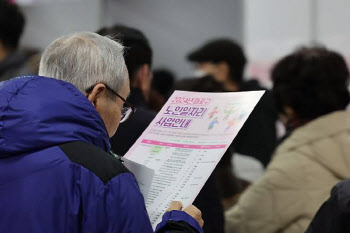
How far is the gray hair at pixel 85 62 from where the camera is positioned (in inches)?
65.9

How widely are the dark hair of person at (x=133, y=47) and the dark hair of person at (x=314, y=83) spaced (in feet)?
2.39

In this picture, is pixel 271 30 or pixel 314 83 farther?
pixel 271 30

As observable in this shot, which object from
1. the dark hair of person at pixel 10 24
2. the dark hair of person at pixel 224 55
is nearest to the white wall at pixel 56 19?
the dark hair of person at pixel 224 55

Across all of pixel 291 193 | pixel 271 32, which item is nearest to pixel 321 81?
pixel 291 193

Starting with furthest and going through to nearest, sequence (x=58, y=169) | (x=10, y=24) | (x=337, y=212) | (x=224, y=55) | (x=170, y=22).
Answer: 1. (x=170, y=22)
2. (x=224, y=55)
3. (x=10, y=24)
4. (x=337, y=212)
5. (x=58, y=169)

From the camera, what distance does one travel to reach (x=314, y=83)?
9.54 ft

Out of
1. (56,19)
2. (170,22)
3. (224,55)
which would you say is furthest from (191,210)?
(170,22)

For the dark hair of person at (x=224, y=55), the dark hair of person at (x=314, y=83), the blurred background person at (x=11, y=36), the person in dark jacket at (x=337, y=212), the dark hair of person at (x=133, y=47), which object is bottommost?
the dark hair of person at (x=224, y=55)

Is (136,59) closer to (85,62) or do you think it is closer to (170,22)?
(85,62)

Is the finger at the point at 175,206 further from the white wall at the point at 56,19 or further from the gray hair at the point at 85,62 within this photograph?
the white wall at the point at 56,19

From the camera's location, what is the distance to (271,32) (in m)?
5.38

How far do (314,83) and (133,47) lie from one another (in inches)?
33.6

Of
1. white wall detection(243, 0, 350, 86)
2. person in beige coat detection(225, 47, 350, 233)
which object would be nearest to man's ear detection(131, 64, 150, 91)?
person in beige coat detection(225, 47, 350, 233)

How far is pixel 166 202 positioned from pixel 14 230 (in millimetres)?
455
